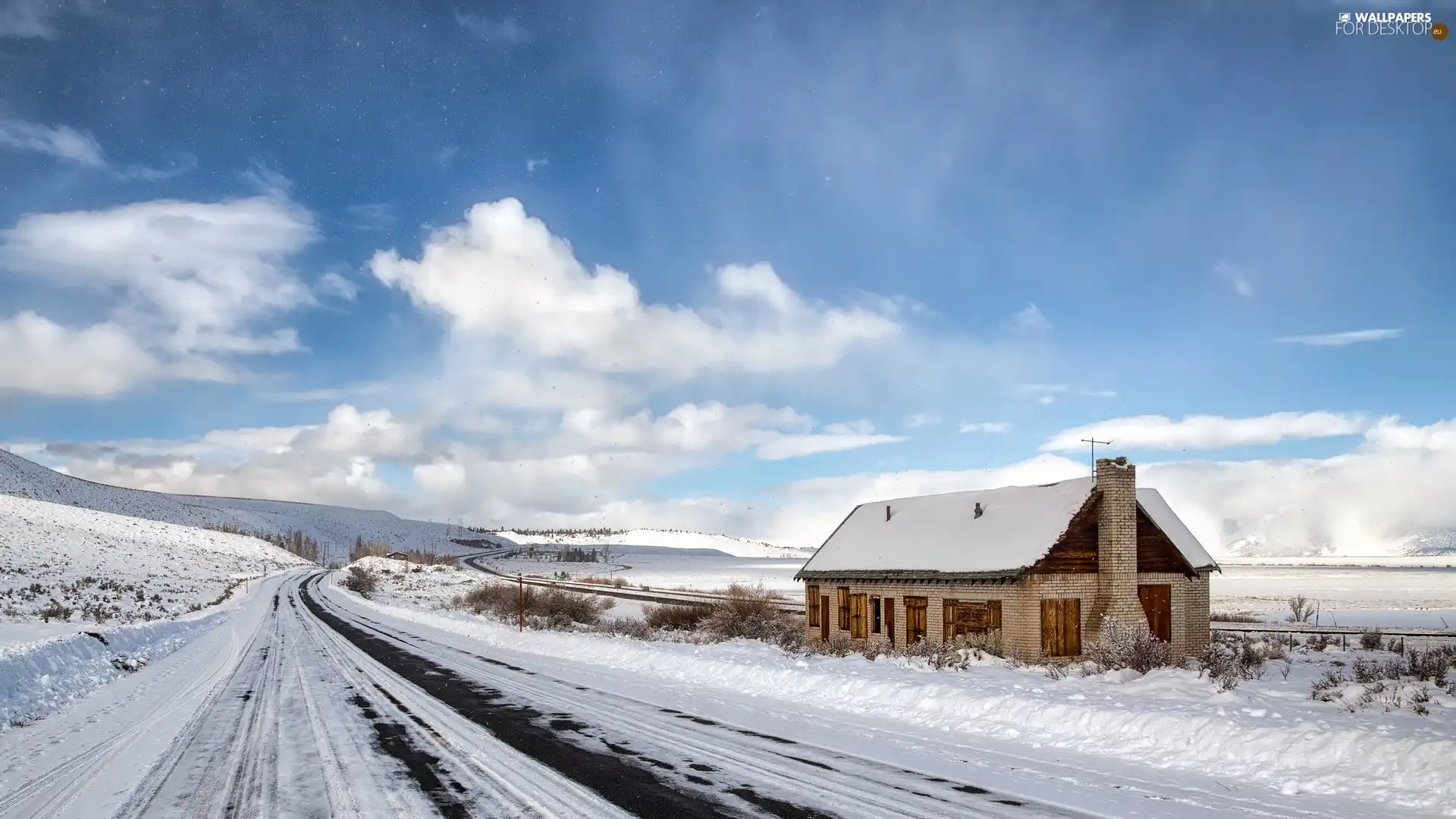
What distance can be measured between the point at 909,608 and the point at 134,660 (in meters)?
Result: 22.8

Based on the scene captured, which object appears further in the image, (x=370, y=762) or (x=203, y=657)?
(x=203, y=657)

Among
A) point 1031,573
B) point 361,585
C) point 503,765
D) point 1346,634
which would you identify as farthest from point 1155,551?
point 361,585

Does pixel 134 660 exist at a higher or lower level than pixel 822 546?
lower

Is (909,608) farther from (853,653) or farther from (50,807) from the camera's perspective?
(50,807)

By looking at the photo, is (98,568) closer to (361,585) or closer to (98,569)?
(98,569)

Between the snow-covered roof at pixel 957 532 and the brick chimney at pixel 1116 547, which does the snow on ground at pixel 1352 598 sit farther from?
the brick chimney at pixel 1116 547

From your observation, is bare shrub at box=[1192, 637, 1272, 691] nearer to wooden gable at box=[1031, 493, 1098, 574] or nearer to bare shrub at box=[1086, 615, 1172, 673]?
bare shrub at box=[1086, 615, 1172, 673]

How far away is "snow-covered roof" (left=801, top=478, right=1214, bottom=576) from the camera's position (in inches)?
1021

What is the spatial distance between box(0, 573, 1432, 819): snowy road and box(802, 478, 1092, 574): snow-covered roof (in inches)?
493

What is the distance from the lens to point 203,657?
26.1 m

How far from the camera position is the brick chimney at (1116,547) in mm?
25250

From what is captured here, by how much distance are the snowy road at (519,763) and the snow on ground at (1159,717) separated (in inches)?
37.0

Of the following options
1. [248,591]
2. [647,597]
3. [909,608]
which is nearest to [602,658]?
[909,608]

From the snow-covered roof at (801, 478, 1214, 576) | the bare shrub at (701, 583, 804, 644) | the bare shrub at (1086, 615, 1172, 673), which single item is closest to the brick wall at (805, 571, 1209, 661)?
the bare shrub at (1086, 615, 1172, 673)
